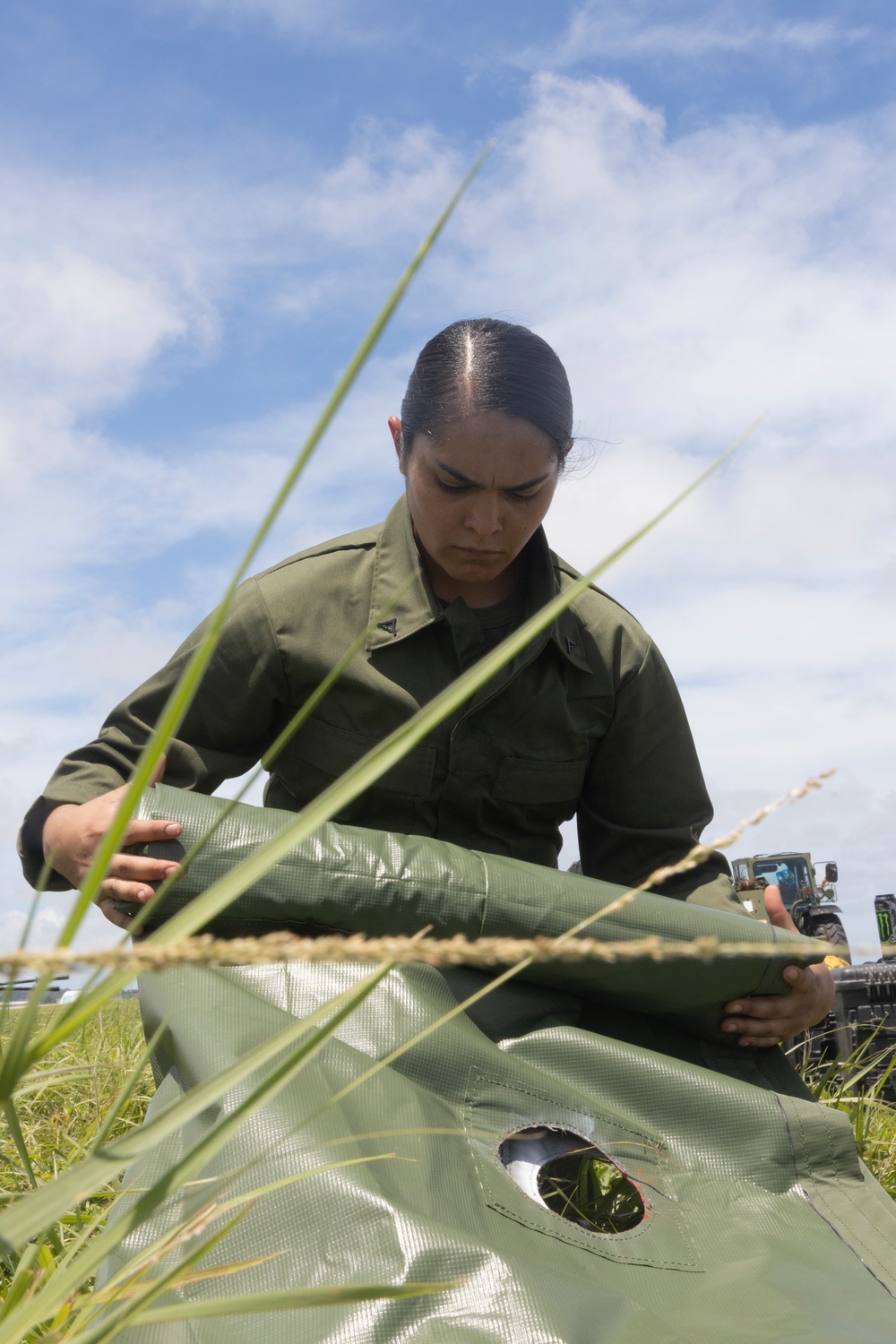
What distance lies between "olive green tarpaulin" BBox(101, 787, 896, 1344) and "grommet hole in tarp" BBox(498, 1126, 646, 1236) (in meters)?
0.02

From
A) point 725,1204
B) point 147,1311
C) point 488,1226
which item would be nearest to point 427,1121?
point 488,1226

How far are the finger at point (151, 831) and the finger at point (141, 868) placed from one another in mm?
31

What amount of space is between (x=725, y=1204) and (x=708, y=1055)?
0.39 meters

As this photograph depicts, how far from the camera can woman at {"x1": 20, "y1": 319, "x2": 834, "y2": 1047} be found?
249 centimetres

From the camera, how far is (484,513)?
96.7 inches

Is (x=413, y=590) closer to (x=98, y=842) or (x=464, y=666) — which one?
(x=464, y=666)

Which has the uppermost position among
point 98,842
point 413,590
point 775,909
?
point 413,590

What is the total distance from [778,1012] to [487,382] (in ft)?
4.88

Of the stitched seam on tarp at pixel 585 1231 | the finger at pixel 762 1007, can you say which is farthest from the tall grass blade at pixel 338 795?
the finger at pixel 762 1007

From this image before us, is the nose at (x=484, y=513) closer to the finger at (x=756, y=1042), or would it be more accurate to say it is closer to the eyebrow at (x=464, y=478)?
the eyebrow at (x=464, y=478)

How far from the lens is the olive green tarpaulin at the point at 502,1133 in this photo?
1.16m

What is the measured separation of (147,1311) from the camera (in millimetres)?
615

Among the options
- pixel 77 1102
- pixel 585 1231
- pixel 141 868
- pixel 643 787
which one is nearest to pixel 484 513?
pixel 643 787

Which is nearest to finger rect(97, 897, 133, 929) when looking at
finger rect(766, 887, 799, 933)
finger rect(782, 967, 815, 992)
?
finger rect(782, 967, 815, 992)
